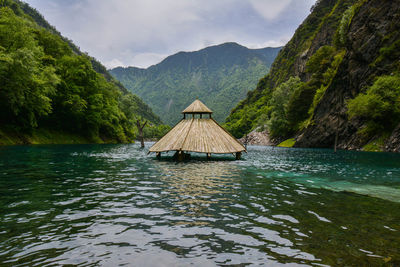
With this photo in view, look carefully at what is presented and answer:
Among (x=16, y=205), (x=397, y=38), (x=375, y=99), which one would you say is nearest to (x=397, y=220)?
(x=16, y=205)

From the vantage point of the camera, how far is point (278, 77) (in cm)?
14388

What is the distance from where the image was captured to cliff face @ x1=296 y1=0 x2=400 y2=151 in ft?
159

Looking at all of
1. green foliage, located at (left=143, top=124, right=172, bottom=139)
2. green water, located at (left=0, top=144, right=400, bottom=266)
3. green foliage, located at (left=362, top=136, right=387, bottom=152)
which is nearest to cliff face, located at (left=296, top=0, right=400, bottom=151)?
green foliage, located at (left=362, top=136, right=387, bottom=152)

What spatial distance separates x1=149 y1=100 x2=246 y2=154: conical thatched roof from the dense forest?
25618mm

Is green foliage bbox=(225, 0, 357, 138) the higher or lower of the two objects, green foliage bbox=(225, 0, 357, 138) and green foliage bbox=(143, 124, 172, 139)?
the higher

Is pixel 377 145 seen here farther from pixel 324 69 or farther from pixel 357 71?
pixel 324 69

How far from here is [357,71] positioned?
179 feet

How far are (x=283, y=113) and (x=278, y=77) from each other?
6139 cm

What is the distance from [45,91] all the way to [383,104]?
6050 centimetres

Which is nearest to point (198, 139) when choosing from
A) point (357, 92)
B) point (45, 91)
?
point (45, 91)

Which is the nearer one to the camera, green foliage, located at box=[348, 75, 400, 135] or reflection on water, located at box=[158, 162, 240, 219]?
reflection on water, located at box=[158, 162, 240, 219]

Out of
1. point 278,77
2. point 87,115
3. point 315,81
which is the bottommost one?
point 87,115

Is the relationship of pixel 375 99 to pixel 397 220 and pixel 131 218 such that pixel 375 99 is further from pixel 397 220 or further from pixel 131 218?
pixel 131 218

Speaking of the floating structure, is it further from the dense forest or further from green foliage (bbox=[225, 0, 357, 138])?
green foliage (bbox=[225, 0, 357, 138])
